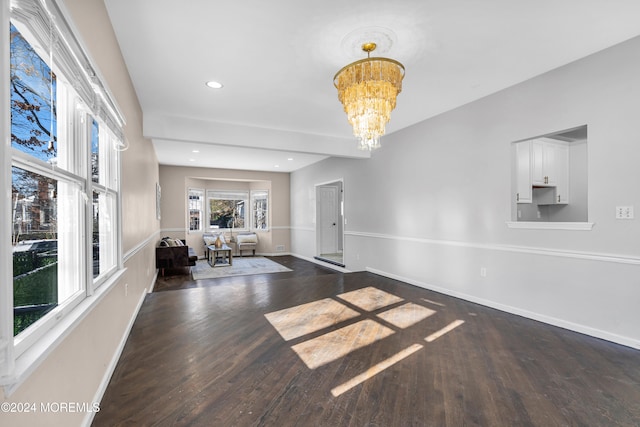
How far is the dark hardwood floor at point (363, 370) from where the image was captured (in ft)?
5.94

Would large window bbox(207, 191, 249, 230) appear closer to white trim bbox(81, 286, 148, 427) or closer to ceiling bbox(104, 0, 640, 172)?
ceiling bbox(104, 0, 640, 172)

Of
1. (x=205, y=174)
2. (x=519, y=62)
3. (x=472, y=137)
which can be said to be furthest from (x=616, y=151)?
(x=205, y=174)

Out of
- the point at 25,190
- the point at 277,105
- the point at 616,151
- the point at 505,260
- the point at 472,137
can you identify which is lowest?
the point at 505,260

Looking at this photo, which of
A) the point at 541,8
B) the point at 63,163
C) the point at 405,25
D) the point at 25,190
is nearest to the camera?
the point at 25,190

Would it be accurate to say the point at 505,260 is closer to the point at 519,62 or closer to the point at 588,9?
the point at 519,62

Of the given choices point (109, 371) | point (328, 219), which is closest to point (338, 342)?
point (109, 371)

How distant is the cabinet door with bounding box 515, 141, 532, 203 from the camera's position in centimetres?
397

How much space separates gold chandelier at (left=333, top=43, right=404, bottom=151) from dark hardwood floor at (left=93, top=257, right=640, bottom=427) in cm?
202

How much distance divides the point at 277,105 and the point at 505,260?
347 cm

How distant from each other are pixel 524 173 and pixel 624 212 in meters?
1.47

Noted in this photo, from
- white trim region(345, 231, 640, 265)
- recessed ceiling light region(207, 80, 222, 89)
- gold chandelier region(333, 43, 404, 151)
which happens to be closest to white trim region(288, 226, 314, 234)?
white trim region(345, 231, 640, 265)

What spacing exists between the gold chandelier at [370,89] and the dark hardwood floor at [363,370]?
202cm

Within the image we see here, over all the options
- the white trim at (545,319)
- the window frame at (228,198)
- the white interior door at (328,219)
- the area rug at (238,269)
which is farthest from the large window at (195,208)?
the white trim at (545,319)

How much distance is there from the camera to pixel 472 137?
4.03 metres
